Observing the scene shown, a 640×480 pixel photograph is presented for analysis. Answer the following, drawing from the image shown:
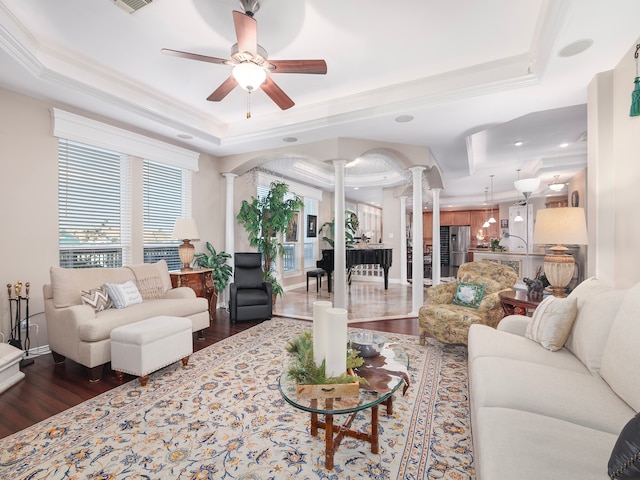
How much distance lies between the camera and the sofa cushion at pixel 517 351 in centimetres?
190

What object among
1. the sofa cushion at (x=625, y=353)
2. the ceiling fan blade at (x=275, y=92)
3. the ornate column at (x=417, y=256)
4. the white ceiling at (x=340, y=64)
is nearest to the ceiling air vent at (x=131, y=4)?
the white ceiling at (x=340, y=64)

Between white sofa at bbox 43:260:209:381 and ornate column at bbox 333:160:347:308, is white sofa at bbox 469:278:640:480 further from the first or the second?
white sofa at bbox 43:260:209:381

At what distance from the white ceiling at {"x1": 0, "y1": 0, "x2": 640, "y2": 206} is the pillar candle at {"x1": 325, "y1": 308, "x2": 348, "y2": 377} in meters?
2.24

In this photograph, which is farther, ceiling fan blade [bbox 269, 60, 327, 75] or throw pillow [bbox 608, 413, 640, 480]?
ceiling fan blade [bbox 269, 60, 327, 75]

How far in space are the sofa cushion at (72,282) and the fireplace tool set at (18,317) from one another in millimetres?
404

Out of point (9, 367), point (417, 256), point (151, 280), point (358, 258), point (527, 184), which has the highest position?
point (527, 184)

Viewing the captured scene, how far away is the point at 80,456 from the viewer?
5.69 ft

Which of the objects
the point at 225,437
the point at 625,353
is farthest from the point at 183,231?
the point at 625,353

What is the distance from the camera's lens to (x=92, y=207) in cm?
382

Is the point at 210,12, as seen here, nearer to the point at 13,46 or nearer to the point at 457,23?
the point at 13,46

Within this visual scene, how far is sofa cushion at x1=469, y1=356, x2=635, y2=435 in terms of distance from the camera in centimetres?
134

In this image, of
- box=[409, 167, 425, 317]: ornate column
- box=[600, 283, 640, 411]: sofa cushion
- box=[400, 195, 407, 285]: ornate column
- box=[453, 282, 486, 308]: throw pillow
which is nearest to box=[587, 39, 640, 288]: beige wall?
box=[453, 282, 486, 308]: throw pillow

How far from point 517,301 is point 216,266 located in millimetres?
4135

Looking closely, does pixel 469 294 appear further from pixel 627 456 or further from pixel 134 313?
pixel 134 313
